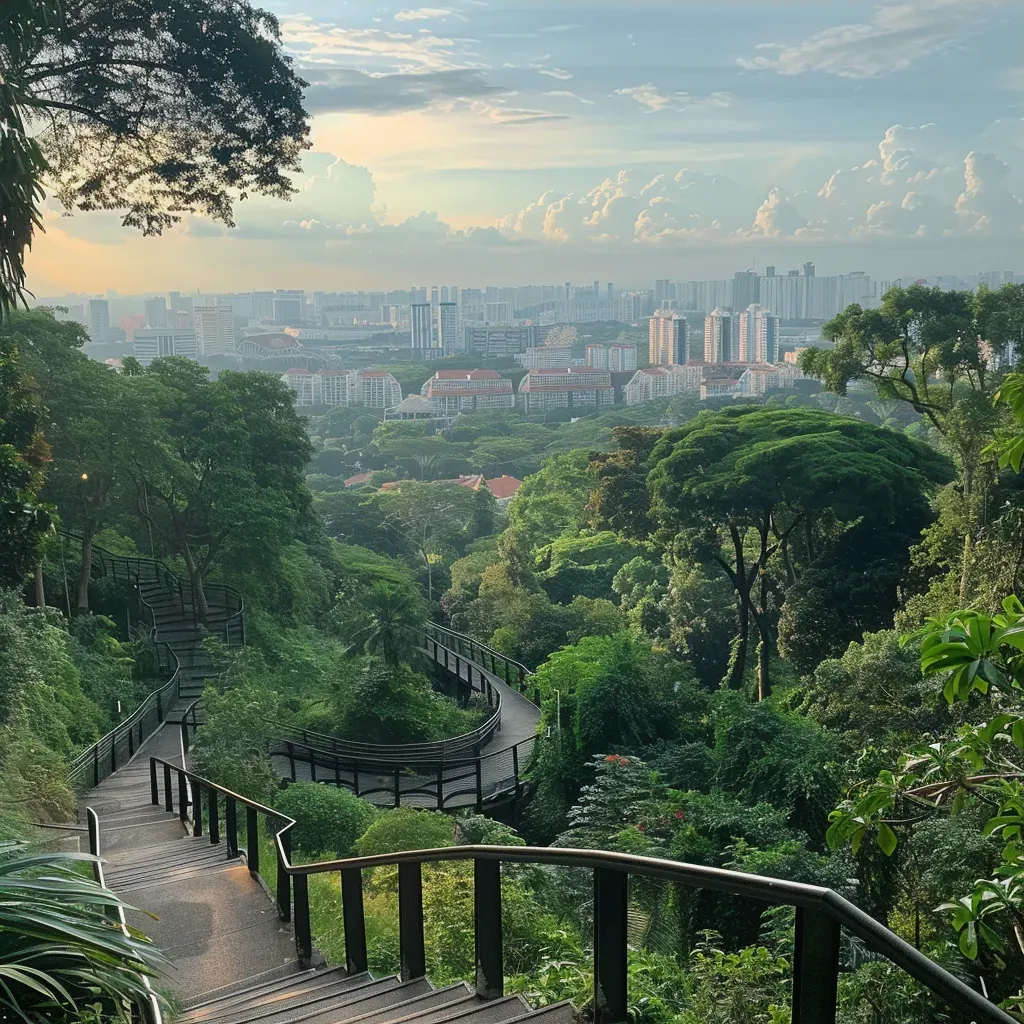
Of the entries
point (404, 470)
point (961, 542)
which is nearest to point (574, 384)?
point (404, 470)

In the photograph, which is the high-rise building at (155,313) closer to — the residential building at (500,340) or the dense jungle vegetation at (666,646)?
the residential building at (500,340)

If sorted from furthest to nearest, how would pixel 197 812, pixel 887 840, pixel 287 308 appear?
pixel 287 308 → pixel 197 812 → pixel 887 840

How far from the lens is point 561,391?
376ft

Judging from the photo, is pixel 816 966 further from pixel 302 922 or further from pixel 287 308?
pixel 287 308

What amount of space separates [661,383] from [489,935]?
117279mm

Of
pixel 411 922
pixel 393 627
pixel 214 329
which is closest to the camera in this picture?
pixel 411 922

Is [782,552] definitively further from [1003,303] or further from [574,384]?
[574,384]

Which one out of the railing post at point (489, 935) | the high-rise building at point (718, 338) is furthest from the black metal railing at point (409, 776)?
the high-rise building at point (718, 338)

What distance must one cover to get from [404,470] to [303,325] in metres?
98.5

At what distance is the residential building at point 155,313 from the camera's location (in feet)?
380

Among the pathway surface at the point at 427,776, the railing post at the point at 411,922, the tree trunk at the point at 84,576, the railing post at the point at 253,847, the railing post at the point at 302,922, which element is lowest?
the pathway surface at the point at 427,776

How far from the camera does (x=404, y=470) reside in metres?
68.2

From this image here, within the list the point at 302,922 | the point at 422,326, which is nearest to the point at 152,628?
the point at 302,922

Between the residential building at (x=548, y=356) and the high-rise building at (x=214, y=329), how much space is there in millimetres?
46773
